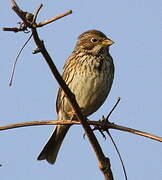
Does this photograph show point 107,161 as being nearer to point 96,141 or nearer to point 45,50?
point 96,141

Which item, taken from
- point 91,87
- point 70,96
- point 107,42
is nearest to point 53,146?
point 91,87

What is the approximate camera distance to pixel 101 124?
3.07 meters

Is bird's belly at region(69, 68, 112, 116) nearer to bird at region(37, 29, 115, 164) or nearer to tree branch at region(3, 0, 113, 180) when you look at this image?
bird at region(37, 29, 115, 164)

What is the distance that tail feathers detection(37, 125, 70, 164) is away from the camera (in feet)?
19.9

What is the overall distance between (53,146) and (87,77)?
1.22m

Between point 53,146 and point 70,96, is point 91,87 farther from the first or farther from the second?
point 70,96

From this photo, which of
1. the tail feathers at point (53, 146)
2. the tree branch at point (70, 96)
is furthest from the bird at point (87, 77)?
the tree branch at point (70, 96)

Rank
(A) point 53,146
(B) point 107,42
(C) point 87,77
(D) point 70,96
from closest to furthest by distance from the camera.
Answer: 1. (D) point 70,96
2. (C) point 87,77
3. (B) point 107,42
4. (A) point 53,146

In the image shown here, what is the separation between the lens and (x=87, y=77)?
585 centimetres

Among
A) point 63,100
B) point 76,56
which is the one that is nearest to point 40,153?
point 63,100

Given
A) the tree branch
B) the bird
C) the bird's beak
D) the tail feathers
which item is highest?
the bird's beak

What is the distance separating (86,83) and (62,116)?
92 cm

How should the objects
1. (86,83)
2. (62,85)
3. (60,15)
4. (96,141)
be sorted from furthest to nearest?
1. (86,83)
2. (96,141)
3. (62,85)
4. (60,15)

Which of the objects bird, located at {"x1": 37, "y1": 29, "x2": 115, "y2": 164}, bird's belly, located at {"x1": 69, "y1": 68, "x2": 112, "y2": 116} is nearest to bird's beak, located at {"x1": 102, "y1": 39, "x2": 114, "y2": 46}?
bird, located at {"x1": 37, "y1": 29, "x2": 115, "y2": 164}
